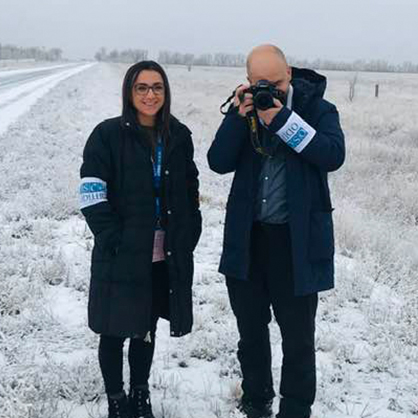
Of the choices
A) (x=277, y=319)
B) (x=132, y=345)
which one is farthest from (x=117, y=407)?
(x=277, y=319)

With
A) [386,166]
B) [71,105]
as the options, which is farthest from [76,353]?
[71,105]

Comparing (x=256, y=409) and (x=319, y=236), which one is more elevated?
(x=319, y=236)

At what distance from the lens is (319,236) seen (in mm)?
2771

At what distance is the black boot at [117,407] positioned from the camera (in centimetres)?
301

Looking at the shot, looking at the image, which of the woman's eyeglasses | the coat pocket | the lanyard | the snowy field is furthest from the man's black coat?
the snowy field

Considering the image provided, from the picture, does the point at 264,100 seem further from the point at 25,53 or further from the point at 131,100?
the point at 25,53

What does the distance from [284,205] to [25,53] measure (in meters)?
170

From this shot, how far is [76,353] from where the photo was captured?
384cm

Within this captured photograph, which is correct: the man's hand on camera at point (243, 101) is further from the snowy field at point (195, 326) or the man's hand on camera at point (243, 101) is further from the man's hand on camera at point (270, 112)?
the snowy field at point (195, 326)

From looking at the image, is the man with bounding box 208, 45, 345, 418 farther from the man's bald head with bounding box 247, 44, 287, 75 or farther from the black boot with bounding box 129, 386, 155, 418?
the black boot with bounding box 129, 386, 155, 418

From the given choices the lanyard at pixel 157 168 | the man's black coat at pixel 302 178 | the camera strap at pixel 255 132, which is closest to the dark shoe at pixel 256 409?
the man's black coat at pixel 302 178

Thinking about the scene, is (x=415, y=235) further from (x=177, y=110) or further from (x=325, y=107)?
(x=177, y=110)

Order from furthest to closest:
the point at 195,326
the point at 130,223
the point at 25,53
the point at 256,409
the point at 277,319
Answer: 1. the point at 25,53
2. the point at 195,326
3. the point at 256,409
4. the point at 277,319
5. the point at 130,223

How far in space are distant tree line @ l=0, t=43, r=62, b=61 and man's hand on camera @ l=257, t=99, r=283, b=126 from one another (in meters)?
134
